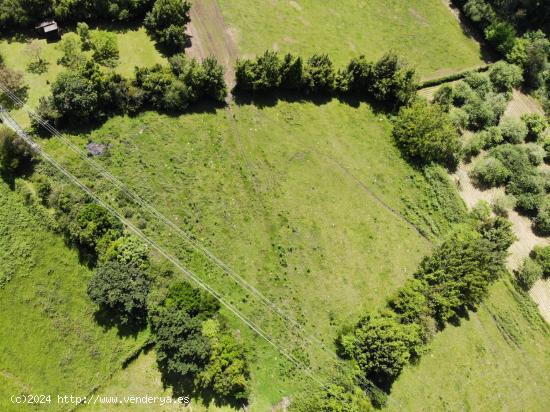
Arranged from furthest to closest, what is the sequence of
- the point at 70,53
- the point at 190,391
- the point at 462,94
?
the point at 462,94 < the point at 70,53 < the point at 190,391

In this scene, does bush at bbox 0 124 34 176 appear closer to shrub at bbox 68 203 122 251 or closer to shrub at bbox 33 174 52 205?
shrub at bbox 33 174 52 205

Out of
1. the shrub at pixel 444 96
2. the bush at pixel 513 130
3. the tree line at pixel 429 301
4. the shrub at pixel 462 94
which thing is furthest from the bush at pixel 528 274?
the shrub at pixel 462 94

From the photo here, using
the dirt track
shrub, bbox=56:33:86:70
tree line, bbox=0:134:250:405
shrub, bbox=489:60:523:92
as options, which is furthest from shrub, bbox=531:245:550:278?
shrub, bbox=56:33:86:70

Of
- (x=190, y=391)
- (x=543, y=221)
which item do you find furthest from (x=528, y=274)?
(x=190, y=391)

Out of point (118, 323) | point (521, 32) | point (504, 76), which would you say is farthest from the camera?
point (521, 32)

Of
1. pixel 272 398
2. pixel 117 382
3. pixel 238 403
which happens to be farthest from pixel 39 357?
pixel 272 398

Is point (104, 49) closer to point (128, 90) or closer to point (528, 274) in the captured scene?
point (128, 90)

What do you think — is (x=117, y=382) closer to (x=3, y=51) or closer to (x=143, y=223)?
(x=143, y=223)

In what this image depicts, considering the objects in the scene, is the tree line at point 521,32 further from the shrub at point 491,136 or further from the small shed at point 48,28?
the small shed at point 48,28

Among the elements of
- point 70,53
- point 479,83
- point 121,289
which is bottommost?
point 121,289
